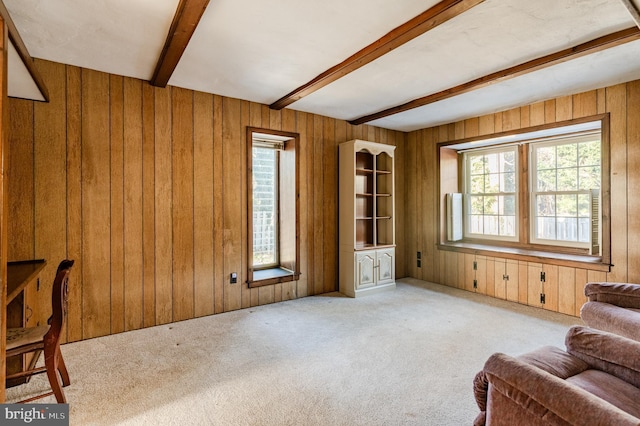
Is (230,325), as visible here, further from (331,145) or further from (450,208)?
(450,208)

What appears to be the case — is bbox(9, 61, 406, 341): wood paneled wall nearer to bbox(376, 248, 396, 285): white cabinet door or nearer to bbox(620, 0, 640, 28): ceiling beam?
bbox(376, 248, 396, 285): white cabinet door

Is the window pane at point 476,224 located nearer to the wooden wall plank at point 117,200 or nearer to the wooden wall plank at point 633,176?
the wooden wall plank at point 633,176

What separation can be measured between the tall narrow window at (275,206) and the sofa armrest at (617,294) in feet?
10.3

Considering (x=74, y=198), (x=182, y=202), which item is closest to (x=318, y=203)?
(x=182, y=202)

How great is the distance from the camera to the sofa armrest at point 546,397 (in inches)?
41.6

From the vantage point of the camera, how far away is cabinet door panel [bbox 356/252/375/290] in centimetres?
455

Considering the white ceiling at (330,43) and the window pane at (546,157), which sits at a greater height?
the white ceiling at (330,43)

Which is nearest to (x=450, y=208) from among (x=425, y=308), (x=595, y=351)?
(x=425, y=308)

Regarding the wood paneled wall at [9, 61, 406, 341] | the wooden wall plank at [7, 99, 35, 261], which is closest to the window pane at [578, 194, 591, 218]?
the wood paneled wall at [9, 61, 406, 341]

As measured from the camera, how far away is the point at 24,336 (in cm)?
200

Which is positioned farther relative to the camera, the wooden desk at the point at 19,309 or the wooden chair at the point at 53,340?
the wooden desk at the point at 19,309

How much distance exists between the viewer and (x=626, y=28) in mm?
2332

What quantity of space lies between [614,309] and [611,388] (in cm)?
118

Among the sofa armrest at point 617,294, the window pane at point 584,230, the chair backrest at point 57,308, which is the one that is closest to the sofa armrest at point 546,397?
the sofa armrest at point 617,294
